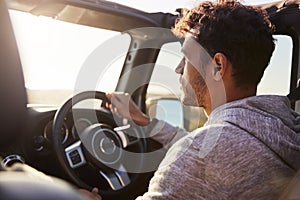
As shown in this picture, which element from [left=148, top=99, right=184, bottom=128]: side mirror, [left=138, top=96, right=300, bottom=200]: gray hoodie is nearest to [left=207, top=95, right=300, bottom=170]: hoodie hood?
[left=138, top=96, right=300, bottom=200]: gray hoodie

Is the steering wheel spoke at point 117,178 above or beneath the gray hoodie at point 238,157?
beneath

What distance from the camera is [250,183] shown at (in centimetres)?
136

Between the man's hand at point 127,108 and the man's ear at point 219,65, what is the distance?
29.6 inches

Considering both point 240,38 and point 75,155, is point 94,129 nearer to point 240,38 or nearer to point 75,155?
point 75,155

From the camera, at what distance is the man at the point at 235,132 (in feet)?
4.49

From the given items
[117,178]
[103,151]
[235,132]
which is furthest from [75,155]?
[235,132]

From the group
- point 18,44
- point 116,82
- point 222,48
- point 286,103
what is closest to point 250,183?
point 286,103

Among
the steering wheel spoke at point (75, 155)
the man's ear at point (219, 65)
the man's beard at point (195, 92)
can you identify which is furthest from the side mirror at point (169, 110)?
the man's ear at point (219, 65)

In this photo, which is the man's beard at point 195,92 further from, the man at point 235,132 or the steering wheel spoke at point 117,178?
the steering wheel spoke at point 117,178

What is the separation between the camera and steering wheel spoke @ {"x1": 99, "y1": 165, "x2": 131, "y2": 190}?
244cm

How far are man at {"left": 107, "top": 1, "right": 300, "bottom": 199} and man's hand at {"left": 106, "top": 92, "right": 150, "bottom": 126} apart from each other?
70 centimetres

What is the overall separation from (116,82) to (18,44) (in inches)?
62.3

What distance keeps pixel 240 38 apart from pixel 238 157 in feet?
1.52

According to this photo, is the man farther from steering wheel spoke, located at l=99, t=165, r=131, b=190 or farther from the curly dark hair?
steering wheel spoke, located at l=99, t=165, r=131, b=190
